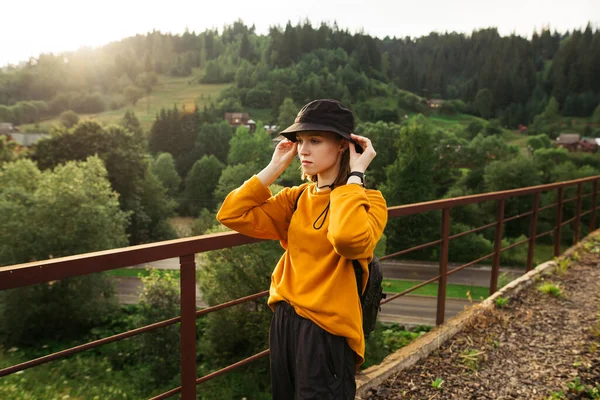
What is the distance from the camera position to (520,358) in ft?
11.7

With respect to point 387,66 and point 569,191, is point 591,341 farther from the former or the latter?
point 387,66

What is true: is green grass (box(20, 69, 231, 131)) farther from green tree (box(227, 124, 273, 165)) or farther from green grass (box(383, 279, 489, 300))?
green grass (box(383, 279, 489, 300))

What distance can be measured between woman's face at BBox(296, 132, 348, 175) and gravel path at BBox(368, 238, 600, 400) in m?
1.84

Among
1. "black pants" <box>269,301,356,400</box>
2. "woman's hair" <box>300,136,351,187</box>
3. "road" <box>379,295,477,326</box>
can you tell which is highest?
"woman's hair" <box>300,136,351,187</box>

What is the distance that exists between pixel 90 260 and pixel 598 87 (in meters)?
104

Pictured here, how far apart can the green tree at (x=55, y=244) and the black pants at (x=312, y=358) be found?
74.2ft

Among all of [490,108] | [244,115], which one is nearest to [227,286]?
[244,115]

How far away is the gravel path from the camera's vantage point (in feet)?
10.0

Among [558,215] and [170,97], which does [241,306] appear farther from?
[170,97]

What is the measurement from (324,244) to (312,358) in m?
0.43

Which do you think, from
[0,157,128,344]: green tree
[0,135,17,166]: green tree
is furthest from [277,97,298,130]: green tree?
[0,157,128,344]: green tree

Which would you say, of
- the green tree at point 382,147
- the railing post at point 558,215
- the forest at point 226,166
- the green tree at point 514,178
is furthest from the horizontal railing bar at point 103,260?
the green tree at point 382,147

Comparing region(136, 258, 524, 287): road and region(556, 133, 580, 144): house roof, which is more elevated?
region(556, 133, 580, 144): house roof

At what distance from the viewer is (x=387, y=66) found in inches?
4651
